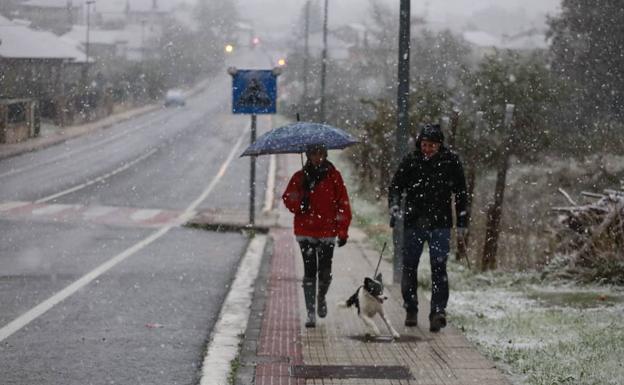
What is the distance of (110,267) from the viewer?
12641mm

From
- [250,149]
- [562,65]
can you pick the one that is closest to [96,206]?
[250,149]

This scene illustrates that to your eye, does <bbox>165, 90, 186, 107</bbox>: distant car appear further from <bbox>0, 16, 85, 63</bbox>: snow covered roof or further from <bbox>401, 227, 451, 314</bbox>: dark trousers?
<bbox>401, 227, 451, 314</bbox>: dark trousers

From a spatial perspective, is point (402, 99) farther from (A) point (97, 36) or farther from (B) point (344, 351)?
(A) point (97, 36)

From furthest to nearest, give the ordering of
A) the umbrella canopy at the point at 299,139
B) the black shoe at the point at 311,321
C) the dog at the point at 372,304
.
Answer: the black shoe at the point at 311,321 → the umbrella canopy at the point at 299,139 → the dog at the point at 372,304

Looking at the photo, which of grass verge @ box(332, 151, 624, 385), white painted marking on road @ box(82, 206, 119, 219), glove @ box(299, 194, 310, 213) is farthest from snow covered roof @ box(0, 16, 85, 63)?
glove @ box(299, 194, 310, 213)

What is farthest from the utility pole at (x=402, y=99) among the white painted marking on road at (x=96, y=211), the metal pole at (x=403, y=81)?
the white painted marking on road at (x=96, y=211)

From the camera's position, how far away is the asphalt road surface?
7539mm

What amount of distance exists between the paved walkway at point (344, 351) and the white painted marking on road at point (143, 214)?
353 inches

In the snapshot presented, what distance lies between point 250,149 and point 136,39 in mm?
102883

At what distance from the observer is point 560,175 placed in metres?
30.8

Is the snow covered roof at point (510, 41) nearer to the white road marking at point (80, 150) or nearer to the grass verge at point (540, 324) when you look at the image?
the white road marking at point (80, 150)

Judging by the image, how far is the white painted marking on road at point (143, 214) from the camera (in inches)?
766

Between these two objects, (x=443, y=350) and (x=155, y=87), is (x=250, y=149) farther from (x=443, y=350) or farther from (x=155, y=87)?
(x=155, y=87)

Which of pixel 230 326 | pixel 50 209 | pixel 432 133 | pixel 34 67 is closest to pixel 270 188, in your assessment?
pixel 50 209
